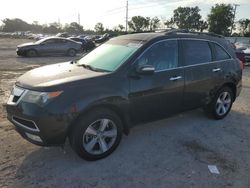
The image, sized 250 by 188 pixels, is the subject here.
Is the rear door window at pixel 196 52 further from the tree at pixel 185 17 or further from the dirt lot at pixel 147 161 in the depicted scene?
the tree at pixel 185 17

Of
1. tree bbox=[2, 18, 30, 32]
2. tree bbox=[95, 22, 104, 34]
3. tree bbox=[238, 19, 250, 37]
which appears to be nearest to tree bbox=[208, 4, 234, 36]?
tree bbox=[238, 19, 250, 37]

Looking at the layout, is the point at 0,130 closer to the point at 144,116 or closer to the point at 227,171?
the point at 144,116

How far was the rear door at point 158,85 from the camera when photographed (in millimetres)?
4504

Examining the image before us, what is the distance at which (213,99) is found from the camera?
5957 mm

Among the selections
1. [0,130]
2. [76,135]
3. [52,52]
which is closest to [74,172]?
[76,135]

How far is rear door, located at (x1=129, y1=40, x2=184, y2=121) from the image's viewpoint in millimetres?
4504

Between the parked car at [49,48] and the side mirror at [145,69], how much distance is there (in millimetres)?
16630

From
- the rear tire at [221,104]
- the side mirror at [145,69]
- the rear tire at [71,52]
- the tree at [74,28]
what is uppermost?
the side mirror at [145,69]

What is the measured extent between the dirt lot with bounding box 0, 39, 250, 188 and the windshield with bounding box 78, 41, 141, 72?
1.35 m

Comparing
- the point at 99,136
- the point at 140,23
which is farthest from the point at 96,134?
the point at 140,23

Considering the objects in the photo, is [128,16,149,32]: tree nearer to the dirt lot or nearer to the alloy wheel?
the dirt lot

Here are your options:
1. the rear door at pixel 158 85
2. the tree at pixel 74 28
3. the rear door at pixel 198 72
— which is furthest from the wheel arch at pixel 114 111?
the tree at pixel 74 28

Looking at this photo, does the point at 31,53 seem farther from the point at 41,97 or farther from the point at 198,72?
the point at 41,97

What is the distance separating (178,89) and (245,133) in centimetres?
169
